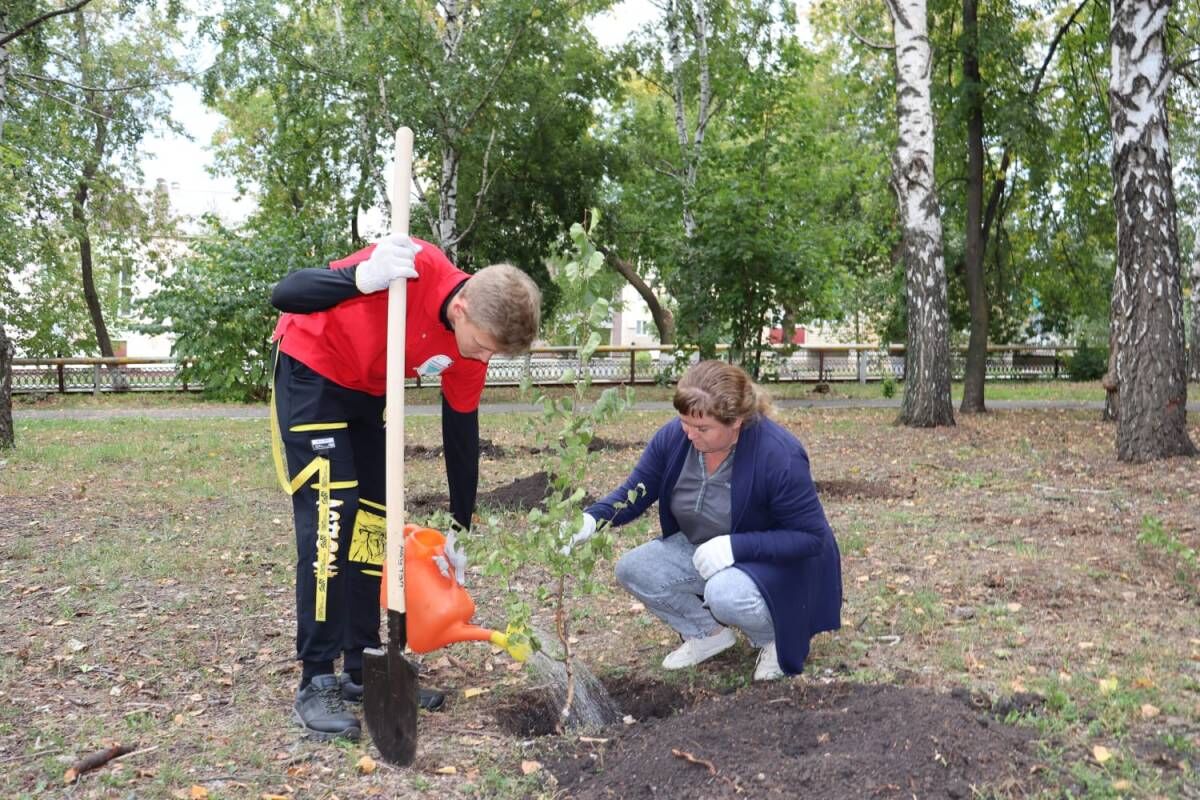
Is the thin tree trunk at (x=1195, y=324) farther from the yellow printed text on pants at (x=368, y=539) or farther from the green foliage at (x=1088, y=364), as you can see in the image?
the yellow printed text on pants at (x=368, y=539)

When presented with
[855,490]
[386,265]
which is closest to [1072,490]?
[855,490]

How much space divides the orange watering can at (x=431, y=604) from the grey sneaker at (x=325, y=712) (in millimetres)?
285

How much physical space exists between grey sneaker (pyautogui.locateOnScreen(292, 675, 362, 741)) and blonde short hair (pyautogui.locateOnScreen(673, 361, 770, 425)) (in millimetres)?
1445

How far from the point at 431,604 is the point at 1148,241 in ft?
23.3

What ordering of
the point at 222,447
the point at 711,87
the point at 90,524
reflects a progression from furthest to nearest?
the point at 711,87
the point at 222,447
the point at 90,524

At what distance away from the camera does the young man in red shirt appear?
3037mm

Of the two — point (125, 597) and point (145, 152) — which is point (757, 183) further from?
point (145, 152)

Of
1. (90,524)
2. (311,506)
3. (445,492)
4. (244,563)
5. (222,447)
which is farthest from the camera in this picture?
(222,447)

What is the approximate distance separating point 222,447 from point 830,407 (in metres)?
9.57

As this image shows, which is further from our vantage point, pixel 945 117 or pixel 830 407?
pixel 830 407

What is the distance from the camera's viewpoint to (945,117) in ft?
46.8

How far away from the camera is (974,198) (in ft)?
44.8

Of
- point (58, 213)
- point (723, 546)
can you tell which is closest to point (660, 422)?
point (723, 546)

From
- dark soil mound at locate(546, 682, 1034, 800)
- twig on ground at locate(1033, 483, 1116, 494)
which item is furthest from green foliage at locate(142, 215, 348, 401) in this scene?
dark soil mound at locate(546, 682, 1034, 800)
